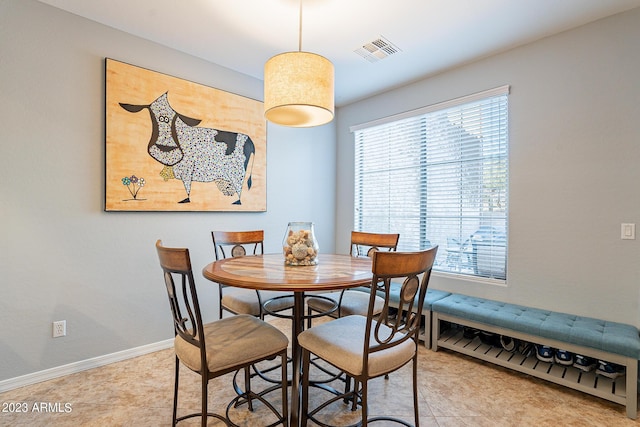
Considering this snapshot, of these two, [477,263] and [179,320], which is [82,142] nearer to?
[179,320]

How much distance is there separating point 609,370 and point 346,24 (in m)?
3.04

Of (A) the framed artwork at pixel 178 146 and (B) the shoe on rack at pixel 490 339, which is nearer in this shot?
(A) the framed artwork at pixel 178 146

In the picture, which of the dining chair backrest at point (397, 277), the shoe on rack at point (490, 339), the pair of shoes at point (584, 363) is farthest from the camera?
the shoe on rack at point (490, 339)

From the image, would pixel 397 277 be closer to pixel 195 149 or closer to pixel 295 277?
pixel 295 277

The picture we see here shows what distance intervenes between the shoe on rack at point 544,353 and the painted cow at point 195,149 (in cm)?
285

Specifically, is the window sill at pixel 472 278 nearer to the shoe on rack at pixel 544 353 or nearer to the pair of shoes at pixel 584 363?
the shoe on rack at pixel 544 353

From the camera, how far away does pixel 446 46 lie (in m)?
2.73

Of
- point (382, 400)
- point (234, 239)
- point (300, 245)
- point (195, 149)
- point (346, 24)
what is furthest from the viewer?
point (195, 149)

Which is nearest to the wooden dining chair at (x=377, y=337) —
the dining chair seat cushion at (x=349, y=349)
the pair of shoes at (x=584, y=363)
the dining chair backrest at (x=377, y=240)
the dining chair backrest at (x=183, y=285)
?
the dining chair seat cushion at (x=349, y=349)

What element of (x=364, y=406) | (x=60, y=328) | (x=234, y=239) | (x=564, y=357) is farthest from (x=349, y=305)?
(x=60, y=328)

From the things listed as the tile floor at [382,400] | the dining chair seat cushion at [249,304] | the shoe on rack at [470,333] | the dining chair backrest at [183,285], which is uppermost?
the dining chair backrest at [183,285]

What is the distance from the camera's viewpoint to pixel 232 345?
150cm

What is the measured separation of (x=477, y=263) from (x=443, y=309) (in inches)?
25.8

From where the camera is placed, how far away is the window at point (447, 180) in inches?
113
